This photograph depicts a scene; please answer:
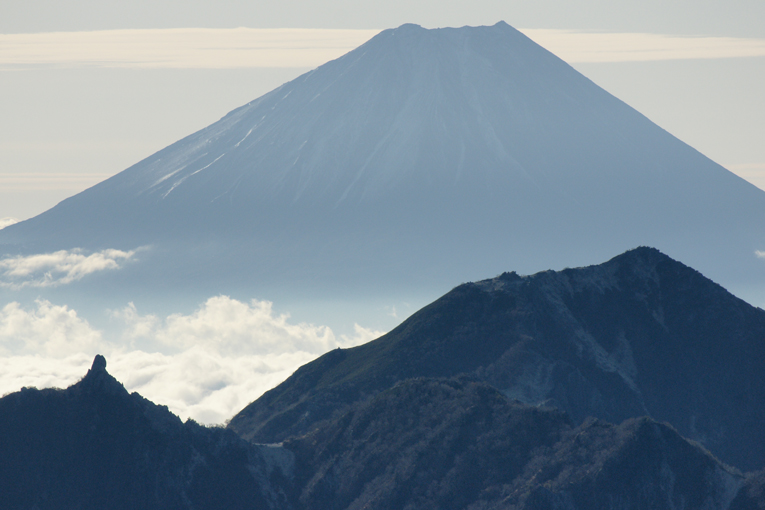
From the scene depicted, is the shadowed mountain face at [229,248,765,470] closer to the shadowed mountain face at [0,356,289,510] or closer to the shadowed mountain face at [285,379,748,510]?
the shadowed mountain face at [285,379,748,510]

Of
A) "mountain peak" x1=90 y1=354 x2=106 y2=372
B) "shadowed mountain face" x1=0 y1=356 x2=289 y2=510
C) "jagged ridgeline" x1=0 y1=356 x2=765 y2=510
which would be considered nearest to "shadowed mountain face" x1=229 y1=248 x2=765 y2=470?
"jagged ridgeline" x1=0 y1=356 x2=765 y2=510

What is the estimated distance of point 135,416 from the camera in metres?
122

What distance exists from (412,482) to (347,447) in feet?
41.1

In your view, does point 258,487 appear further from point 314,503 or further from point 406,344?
point 406,344

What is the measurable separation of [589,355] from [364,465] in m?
51.8

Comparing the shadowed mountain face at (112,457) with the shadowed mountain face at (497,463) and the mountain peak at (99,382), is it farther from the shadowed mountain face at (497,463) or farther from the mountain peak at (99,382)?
the shadowed mountain face at (497,463)

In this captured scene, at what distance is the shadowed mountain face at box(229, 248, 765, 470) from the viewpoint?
158500 mm

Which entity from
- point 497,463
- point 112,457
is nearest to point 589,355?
point 497,463

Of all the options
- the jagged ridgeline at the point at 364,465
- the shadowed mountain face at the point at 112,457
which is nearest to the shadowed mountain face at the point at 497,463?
the jagged ridgeline at the point at 364,465

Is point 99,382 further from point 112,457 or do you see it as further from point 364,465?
point 364,465

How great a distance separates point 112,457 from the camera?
118688 millimetres

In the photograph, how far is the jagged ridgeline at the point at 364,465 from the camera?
11544cm

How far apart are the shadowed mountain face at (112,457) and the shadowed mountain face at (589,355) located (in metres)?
31.8

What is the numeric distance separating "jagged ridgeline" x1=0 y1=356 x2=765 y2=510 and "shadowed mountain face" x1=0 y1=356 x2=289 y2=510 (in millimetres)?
119
